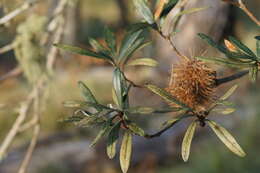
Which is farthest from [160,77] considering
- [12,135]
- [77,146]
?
[12,135]

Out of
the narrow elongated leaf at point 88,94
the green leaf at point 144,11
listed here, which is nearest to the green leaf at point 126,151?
the narrow elongated leaf at point 88,94

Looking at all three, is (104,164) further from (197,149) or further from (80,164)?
(197,149)

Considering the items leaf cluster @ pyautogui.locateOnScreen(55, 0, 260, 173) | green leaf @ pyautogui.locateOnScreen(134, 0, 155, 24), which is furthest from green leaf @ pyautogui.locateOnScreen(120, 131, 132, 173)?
green leaf @ pyautogui.locateOnScreen(134, 0, 155, 24)

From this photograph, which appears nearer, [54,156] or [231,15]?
[231,15]

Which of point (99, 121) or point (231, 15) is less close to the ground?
point (99, 121)

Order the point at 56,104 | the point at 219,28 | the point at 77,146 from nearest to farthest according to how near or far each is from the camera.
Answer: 1. the point at 219,28
2. the point at 77,146
3. the point at 56,104

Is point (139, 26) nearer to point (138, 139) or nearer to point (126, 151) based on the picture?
point (126, 151)

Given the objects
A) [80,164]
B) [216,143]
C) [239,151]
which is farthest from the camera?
[80,164]
